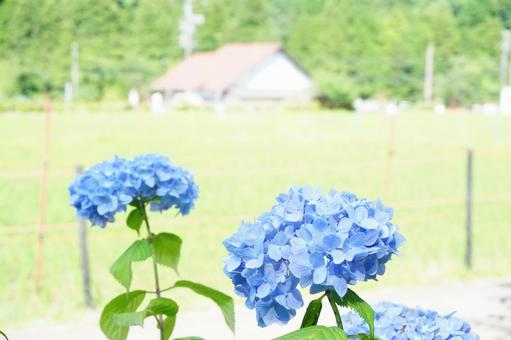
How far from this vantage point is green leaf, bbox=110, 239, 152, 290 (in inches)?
58.9

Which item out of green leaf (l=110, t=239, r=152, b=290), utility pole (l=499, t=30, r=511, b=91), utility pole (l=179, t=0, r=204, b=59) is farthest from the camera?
utility pole (l=179, t=0, r=204, b=59)

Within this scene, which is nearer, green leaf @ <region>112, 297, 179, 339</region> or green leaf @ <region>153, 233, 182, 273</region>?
green leaf @ <region>112, 297, 179, 339</region>

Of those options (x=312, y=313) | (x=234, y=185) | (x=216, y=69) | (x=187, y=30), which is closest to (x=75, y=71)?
(x=216, y=69)

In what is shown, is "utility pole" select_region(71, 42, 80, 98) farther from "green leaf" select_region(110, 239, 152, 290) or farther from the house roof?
"green leaf" select_region(110, 239, 152, 290)

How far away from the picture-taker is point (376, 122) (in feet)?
105

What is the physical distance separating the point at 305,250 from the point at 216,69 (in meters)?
45.8

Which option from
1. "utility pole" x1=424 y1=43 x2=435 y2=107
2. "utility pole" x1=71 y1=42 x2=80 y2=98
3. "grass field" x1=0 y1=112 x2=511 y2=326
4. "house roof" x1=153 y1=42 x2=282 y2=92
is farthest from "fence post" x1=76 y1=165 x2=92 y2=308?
"utility pole" x1=424 y1=43 x2=435 y2=107

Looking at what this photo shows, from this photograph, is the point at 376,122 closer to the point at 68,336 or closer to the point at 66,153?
the point at 66,153

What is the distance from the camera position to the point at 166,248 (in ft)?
5.56

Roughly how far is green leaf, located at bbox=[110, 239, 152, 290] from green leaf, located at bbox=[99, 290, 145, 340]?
65 mm

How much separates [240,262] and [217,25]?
53038 millimetres

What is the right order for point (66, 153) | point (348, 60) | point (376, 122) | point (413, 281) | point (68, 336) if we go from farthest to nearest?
point (348, 60) → point (376, 122) → point (66, 153) → point (413, 281) → point (68, 336)

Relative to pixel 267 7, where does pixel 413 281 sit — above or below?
below

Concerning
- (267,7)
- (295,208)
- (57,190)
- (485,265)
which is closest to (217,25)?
(267,7)
